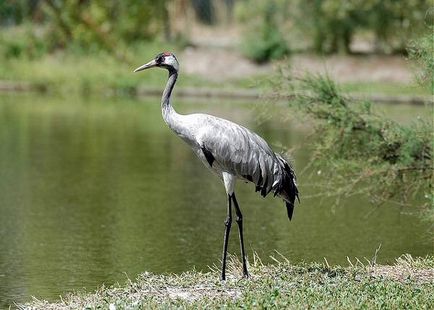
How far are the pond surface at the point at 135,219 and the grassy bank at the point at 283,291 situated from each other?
162 centimetres

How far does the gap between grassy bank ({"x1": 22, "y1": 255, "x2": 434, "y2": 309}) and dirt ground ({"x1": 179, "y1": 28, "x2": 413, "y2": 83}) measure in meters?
25.1

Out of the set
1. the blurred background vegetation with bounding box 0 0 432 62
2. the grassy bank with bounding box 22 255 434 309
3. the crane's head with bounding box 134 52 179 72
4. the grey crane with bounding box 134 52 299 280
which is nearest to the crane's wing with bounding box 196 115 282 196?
the grey crane with bounding box 134 52 299 280

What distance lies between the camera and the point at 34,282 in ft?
38.2

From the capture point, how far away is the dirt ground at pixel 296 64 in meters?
36.1

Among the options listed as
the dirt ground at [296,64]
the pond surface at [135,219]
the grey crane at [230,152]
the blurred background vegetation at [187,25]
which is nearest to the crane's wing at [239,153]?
the grey crane at [230,152]

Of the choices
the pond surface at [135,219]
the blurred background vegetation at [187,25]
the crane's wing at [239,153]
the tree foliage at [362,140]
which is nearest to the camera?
the crane's wing at [239,153]

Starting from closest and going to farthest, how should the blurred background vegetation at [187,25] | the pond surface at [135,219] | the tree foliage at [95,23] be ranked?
the pond surface at [135,219]
the blurred background vegetation at [187,25]
the tree foliage at [95,23]

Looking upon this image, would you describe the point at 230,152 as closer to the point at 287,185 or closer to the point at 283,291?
the point at 287,185

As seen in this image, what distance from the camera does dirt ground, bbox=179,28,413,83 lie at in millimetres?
36125

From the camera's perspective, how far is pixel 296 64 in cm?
3541

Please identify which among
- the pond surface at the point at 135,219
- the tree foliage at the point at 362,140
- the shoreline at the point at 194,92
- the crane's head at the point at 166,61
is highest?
the crane's head at the point at 166,61

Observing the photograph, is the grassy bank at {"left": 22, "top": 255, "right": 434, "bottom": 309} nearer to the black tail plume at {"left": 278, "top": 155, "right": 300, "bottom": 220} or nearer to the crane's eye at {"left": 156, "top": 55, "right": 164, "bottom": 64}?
the black tail plume at {"left": 278, "top": 155, "right": 300, "bottom": 220}

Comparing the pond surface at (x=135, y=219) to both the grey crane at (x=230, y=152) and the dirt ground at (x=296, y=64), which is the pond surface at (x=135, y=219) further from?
the dirt ground at (x=296, y=64)

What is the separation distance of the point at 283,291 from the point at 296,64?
86.9ft
